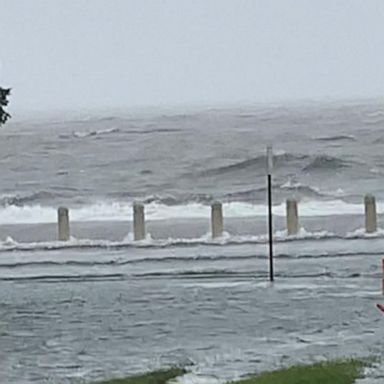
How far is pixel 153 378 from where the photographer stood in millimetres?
14445

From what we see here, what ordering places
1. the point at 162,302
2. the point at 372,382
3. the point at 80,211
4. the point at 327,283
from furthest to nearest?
1. the point at 80,211
2. the point at 327,283
3. the point at 162,302
4. the point at 372,382

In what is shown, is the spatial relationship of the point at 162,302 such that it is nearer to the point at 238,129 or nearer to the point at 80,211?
the point at 80,211

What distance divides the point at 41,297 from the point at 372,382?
29.7 ft

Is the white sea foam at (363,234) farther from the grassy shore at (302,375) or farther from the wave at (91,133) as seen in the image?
the wave at (91,133)

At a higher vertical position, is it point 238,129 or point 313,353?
point 238,129

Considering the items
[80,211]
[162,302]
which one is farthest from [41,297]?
[80,211]

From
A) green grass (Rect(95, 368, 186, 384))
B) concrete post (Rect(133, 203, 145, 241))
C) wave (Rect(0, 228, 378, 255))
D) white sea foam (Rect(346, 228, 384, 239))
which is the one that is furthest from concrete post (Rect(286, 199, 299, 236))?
green grass (Rect(95, 368, 186, 384))

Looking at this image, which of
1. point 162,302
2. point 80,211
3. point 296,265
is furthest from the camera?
point 80,211

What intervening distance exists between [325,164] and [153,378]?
42.8 meters

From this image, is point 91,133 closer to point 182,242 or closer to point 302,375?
point 182,242

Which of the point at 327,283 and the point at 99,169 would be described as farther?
the point at 99,169

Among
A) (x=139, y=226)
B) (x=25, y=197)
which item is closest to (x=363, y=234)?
(x=139, y=226)

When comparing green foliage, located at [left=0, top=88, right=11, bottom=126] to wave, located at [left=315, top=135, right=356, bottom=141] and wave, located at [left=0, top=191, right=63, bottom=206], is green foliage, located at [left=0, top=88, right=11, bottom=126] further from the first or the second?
wave, located at [left=315, top=135, right=356, bottom=141]

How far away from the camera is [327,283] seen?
22234 mm
